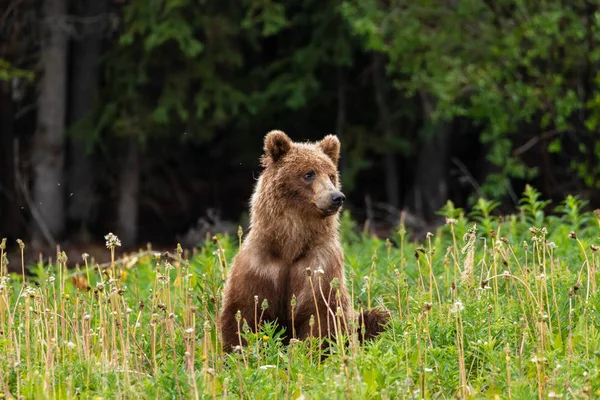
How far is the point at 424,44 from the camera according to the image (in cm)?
1650

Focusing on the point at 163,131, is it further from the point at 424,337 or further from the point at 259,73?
the point at 424,337

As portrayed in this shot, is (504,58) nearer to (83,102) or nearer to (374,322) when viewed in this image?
(83,102)

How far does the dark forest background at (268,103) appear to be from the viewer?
15648 millimetres

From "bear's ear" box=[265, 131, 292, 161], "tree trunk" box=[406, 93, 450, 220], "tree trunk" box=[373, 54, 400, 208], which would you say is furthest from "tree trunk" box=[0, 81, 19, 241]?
"bear's ear" box=[265, 131, 292, 161]

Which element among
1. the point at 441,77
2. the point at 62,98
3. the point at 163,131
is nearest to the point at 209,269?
the point at 441,77

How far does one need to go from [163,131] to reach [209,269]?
11550 mm

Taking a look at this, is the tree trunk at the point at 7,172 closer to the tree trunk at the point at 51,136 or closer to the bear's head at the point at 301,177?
the tree trunk at the point at 51,136

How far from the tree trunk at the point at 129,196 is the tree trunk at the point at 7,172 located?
1.97 m

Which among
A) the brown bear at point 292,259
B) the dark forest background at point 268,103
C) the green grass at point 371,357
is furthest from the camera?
the dark forest background at point 268,103

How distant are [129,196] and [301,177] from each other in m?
14.0

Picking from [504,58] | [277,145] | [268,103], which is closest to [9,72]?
[268,103]

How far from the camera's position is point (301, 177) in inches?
280

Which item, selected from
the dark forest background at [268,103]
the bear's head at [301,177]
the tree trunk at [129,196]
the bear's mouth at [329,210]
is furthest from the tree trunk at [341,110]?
the bear's mouth at [329,210]

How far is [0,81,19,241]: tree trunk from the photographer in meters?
20.0
